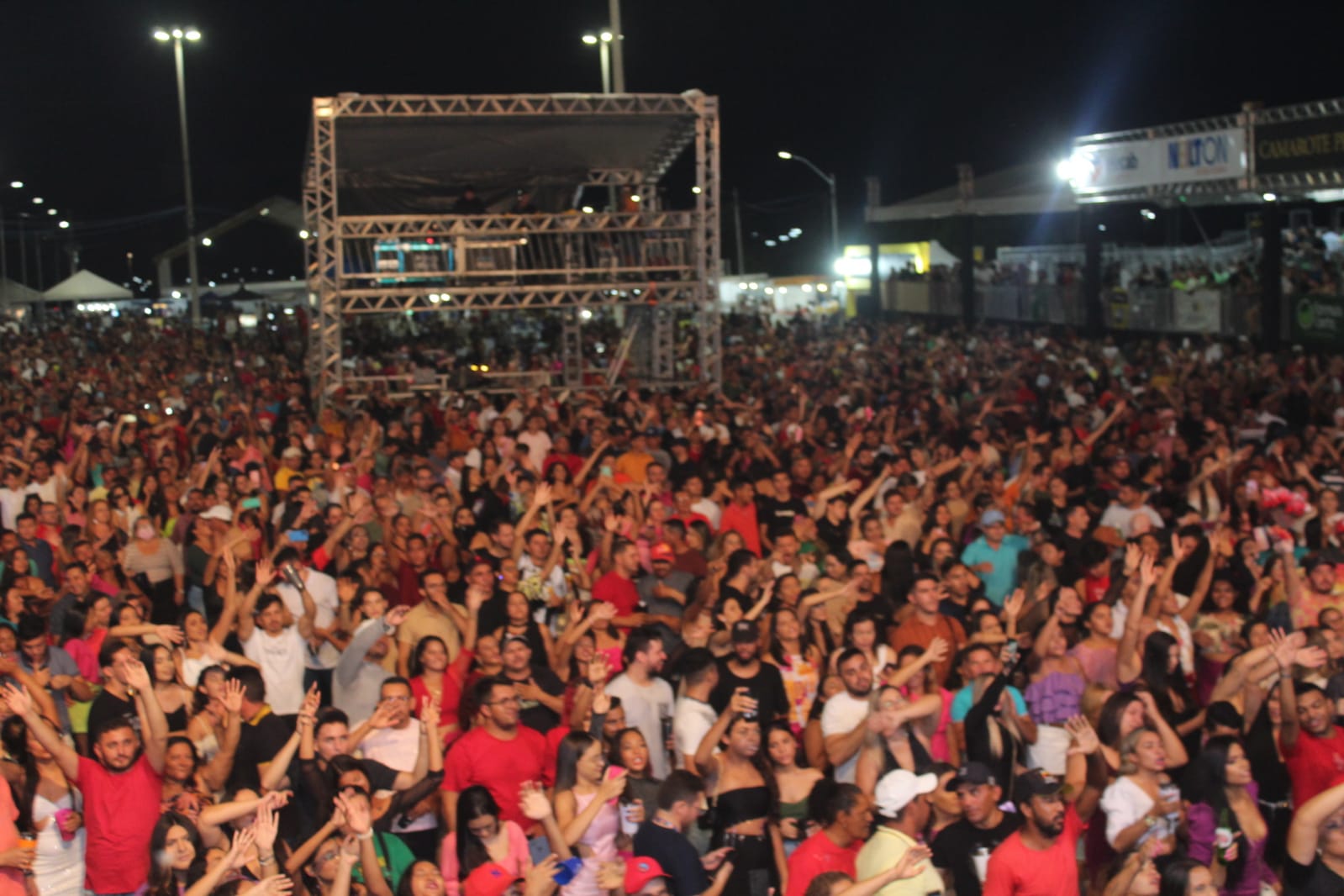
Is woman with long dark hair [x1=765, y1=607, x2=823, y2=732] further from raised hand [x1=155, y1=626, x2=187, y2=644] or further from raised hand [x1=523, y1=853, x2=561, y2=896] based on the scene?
raised hand [x1=155, y1=626, x2=187, y2=644]

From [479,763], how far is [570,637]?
138 centimetres

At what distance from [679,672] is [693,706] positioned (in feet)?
0.88

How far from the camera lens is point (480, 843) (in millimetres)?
5434

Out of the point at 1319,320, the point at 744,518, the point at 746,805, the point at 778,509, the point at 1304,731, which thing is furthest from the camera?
the point at 1319,320

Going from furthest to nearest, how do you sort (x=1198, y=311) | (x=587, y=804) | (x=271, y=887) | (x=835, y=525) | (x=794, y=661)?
(x=1198, y=311), (x=835, y=525), (x=794, y=661), (x=587, y=804), (x=271, y=887)

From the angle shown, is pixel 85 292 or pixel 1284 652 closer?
pixel 1284 652

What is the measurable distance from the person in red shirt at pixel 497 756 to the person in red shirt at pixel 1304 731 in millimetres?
3058

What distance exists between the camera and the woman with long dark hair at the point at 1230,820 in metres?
5.63

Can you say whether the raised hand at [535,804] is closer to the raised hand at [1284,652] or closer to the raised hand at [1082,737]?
the raised hand at [1082,737]

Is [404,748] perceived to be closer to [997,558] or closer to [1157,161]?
[997,558]

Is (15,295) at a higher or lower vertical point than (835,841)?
higher

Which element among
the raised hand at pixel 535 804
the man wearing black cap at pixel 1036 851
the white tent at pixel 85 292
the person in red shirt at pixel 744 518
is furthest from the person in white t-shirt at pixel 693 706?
the white tent at pixel 85 292

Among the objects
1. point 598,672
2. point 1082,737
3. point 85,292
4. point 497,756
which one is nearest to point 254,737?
point 497,756

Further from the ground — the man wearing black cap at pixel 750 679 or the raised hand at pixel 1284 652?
the raised hand at pixel 1284 652
